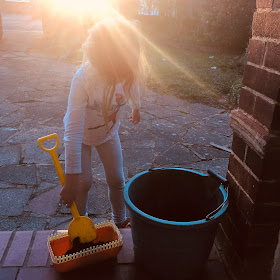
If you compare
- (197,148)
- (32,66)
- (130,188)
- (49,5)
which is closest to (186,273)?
(130,188)

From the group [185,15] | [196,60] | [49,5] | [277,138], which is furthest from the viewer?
[185,15]

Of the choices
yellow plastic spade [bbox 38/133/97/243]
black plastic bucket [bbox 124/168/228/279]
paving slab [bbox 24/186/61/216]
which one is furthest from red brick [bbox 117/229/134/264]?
paving slab [bbox 24/186/61/216]

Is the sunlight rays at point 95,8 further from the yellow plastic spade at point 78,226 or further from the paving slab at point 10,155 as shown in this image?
the yellow plastic spade at point 78,226

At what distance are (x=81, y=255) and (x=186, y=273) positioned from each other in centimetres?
57

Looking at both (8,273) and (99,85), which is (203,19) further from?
(8,273)

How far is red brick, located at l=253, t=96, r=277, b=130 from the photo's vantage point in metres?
1.37

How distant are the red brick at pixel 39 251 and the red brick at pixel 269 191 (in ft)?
4.13

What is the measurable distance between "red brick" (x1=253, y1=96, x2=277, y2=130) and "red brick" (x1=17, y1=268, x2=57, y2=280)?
4.46 feet

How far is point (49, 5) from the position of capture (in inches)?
437

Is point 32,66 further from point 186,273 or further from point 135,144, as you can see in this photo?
point 186,273

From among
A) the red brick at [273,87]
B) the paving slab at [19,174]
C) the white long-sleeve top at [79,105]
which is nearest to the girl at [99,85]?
the white long-sleeve top at [79,105]

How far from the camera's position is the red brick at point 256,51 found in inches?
57.4

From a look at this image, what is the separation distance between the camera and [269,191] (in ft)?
4.90

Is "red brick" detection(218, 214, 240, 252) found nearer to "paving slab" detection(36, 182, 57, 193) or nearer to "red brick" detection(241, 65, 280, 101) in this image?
"red brick" detection(241, 65, 280, 101)
